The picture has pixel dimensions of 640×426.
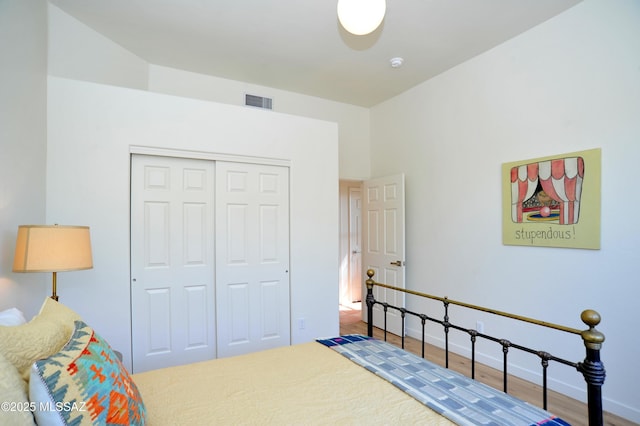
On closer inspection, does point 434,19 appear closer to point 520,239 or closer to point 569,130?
point 569,130

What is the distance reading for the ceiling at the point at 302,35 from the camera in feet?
8.33

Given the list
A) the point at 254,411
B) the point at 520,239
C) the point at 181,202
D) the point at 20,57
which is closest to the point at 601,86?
the point at 520,239

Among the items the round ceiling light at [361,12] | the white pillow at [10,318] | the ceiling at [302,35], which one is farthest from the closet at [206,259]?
the round ceiling light at [361,12]

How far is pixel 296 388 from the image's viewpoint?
1.37m

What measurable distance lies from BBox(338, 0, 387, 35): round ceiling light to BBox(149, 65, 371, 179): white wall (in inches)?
91.2

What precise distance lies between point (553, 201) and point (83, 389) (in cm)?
315

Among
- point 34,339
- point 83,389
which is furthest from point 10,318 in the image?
point 83,389

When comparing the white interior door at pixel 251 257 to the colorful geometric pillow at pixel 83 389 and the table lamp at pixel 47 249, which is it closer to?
the table lamp at pixel 47 249

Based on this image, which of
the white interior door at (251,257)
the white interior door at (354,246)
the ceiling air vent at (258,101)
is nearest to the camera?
the white interior door at (251,257)

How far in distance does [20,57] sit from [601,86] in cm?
395

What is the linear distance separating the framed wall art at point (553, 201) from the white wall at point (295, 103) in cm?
204

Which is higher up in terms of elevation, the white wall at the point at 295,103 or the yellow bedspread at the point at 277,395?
the white wall at the point at 295,103

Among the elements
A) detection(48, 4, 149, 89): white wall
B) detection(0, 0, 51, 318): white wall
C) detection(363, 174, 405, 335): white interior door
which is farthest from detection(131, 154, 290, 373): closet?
detection(363, 174, 405, 335): white interior door

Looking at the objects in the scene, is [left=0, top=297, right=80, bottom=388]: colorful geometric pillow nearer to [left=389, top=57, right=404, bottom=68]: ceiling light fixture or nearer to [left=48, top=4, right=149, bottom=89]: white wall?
[left=48, top=4, right=149, bottom=89]: white wall
